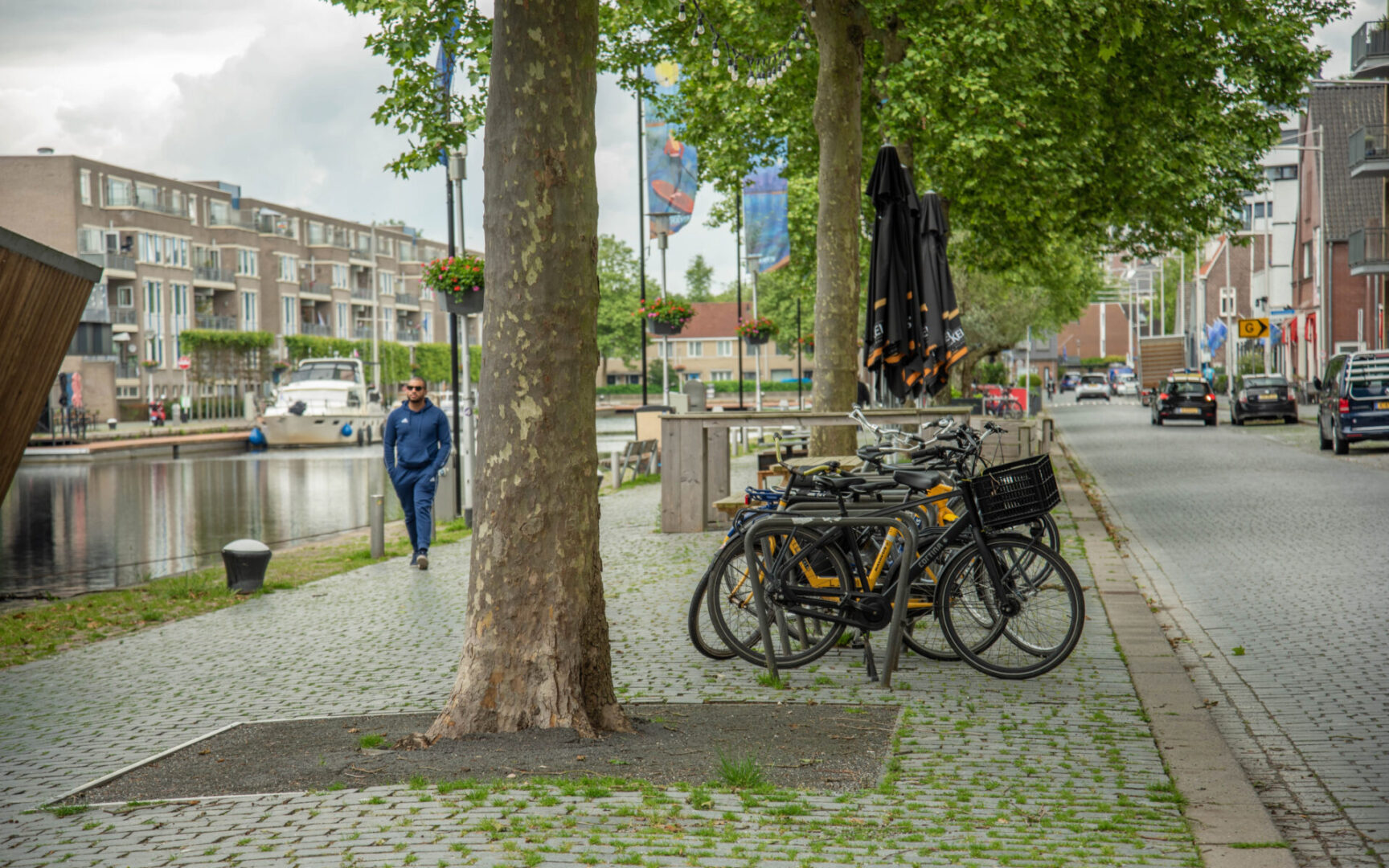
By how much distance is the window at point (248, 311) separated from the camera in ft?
298

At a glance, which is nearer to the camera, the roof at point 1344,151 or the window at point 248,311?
the roof at point 1344,151

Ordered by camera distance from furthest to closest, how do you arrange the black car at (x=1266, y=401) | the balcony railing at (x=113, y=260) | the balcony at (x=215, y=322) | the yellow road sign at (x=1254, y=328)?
the balcony at (x=215, y=322)
the balcony railing at (x=113, y=260)
the yellow road sign at (x=1254, y=328)
the black car at (x=1266, y=401)

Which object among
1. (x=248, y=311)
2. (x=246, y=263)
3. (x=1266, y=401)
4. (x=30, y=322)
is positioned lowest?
(x=1266, y=401)

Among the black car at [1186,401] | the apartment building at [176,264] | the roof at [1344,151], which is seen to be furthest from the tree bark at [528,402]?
the roof at [1344,151]

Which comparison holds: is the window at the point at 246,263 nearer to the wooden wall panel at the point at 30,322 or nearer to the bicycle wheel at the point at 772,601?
the wooden wall panel at the point at 30,322

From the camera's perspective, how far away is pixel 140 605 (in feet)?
35.9

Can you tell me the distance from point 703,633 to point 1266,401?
35201 mm

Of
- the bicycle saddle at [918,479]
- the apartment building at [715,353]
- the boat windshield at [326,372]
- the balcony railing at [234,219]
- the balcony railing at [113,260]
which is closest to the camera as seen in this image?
the bicycle saddle at [918,479]

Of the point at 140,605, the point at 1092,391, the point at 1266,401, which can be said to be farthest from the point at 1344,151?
the point at 140,605

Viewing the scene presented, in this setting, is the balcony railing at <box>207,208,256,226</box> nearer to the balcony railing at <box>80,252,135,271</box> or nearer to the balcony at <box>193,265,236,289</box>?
the balcony at <box>193,265,236,289</box>

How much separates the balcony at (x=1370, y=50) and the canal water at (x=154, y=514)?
30.8 metres

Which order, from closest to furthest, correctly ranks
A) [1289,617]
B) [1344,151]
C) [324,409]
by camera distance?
[1289,617] → [324,409] → [1344,151]

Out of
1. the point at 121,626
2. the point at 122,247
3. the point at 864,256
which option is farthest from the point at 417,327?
the point at 121,626

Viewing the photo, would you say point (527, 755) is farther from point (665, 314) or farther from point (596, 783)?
point (665, 314)
